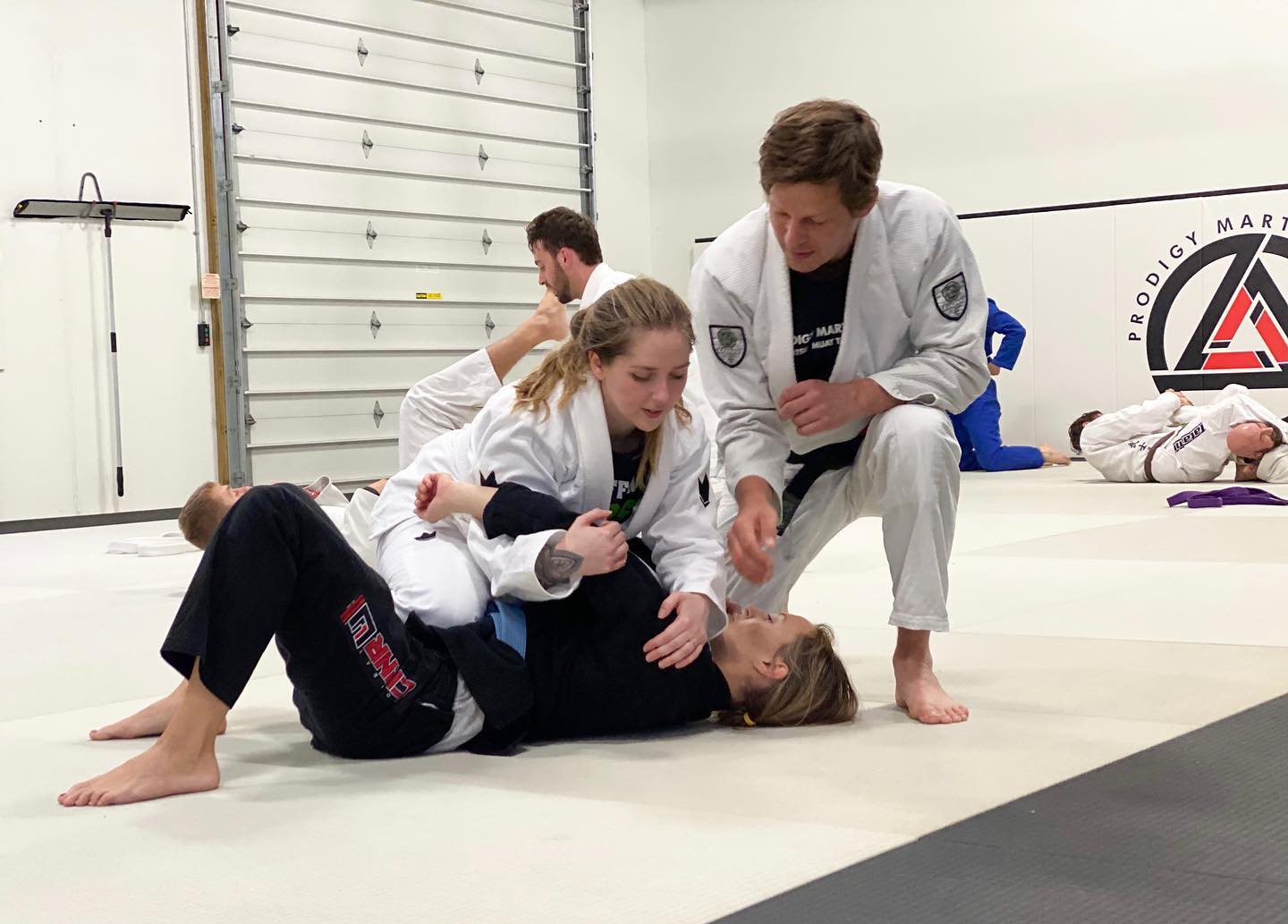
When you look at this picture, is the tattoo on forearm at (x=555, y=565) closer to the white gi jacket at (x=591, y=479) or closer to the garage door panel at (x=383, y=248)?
the white gi jacket at (x=591, y=479)

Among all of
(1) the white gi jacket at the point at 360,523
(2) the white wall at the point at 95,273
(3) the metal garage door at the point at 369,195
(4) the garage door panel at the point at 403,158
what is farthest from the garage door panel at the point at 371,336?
(1) the white gi jacket at the point at 360,523

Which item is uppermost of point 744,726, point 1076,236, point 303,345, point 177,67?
point 177,67

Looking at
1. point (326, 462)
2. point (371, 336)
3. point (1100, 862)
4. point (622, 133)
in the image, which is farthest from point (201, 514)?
point (622, 133)

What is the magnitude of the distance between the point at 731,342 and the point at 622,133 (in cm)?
999

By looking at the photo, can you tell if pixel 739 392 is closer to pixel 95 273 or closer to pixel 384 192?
pixel 95 273

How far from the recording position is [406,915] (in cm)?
157

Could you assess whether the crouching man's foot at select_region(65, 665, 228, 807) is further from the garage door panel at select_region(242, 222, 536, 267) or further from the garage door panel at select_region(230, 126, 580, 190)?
the garage door panel at select_region(230, 126, 580, 190)

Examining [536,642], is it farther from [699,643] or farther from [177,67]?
[177,67]

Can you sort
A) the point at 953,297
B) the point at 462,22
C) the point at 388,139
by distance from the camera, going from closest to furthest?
the point at 953,297, the point at 388,139, the point at 462,22

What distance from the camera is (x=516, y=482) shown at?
8.11 ft

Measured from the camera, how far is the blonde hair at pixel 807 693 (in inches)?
99.0

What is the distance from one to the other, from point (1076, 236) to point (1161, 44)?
4.74ft

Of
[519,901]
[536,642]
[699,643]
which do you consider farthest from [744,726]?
[519,901]

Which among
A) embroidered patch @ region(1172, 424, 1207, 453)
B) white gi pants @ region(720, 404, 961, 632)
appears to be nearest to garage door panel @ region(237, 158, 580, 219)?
embroidered patch @ region(1172, 424, 1207, 453)
